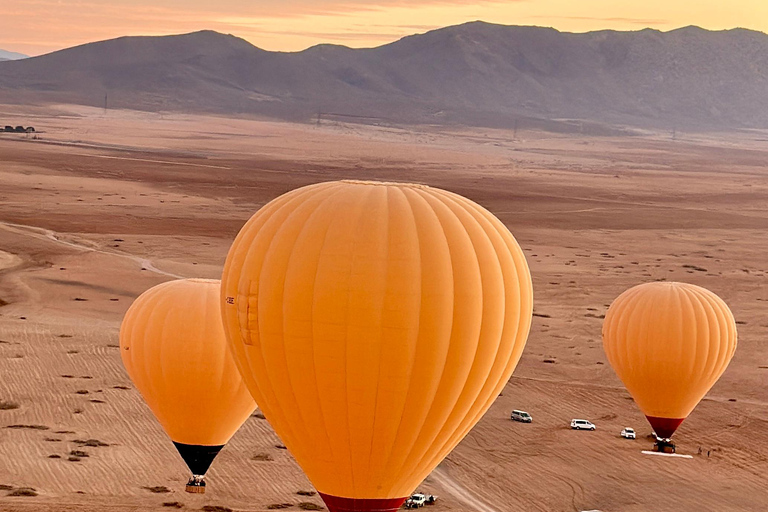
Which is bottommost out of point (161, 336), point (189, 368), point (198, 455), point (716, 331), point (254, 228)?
point (198, 455)

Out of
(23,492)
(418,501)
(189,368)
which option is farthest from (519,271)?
(23,492)

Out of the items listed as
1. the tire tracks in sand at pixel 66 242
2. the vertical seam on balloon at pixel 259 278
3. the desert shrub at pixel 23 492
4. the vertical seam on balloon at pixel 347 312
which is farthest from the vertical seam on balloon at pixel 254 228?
the tire tracks in sand at pixel 66 242

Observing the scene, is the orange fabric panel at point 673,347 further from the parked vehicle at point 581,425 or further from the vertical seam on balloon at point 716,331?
the parked vehicle at point 581,425

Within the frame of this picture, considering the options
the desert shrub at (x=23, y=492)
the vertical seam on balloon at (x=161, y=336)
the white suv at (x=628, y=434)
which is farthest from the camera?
the white suv at (x=628, y=434)

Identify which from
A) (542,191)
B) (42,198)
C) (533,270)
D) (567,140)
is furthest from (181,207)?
(567,140)

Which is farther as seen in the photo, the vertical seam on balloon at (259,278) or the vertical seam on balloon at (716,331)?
the vertical seam on balloon at (716,331)

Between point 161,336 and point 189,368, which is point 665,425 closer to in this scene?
point 189,368

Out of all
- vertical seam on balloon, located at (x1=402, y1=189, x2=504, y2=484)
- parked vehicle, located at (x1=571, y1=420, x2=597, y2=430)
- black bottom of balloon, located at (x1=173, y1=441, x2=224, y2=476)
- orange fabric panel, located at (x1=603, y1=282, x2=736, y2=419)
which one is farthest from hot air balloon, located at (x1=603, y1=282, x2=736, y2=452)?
vertical seam on balloon, located at (x1=402, y1=189, x2=504, y2=484)
